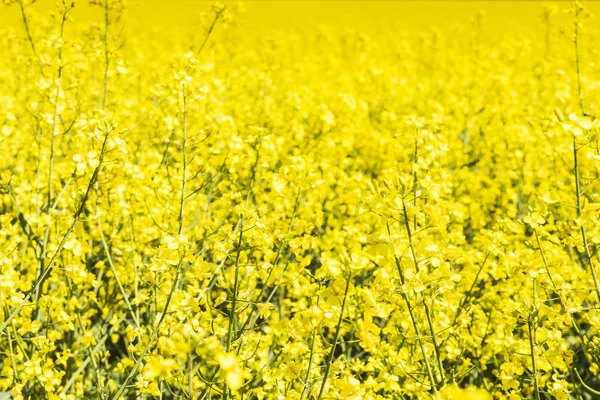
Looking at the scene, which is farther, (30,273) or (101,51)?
(101,51)

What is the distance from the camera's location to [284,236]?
8.75ft

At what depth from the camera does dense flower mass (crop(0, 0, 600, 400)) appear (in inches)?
87.8

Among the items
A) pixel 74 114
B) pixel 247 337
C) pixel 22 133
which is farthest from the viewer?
pixel 22 133

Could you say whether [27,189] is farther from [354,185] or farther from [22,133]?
[354,185]

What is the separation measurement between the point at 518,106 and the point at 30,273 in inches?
251

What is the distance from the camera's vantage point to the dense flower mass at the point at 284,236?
2230 millimetres

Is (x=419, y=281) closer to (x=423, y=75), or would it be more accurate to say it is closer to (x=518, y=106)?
(x=518, y=106)

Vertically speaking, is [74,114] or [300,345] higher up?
[74,114]

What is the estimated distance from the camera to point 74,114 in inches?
186

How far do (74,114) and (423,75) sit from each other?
7.90 m

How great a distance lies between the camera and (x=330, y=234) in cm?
439

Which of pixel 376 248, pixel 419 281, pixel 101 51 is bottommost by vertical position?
pixel 419 281

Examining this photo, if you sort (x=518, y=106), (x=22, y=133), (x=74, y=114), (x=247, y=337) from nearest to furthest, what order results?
1. (x=247, y=337)
2. (x=74, y=114)
3. (x=22, y=133)
4. (x=518, y=106)

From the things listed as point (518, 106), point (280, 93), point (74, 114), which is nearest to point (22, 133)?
point (74, 114)
